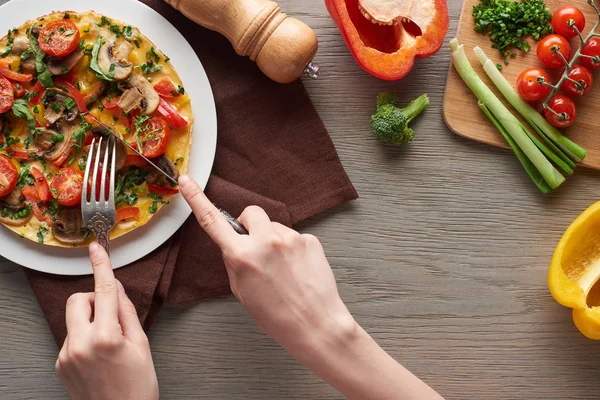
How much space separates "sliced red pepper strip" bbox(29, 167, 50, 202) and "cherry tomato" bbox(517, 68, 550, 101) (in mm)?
2664

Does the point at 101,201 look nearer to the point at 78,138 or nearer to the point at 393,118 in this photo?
the point at 78,138

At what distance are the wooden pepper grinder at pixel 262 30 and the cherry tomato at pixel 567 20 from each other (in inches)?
55.1

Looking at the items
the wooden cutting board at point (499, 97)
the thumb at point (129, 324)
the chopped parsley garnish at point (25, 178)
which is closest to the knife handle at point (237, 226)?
the thumb at point (129, 324)

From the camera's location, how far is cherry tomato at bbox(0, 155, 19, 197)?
295cm

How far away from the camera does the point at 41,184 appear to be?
301cm

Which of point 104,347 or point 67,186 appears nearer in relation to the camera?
point 104,347

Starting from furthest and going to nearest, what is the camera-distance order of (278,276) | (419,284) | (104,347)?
(419,284) < (278,276) < (104,347)

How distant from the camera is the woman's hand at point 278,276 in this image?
264 cm

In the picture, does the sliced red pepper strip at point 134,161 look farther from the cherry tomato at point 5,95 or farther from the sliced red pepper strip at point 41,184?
the cherry tomato at point 5,95

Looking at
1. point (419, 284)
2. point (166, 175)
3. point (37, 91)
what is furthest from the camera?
point (419, 284)

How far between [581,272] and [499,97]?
1167mm

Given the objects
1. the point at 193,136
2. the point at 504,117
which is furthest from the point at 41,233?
the point at 504,117

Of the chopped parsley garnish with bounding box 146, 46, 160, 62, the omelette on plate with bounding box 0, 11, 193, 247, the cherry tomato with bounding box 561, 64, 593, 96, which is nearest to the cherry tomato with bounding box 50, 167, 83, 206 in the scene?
the omelette on plate with bounding box 0, 11, 193, 247

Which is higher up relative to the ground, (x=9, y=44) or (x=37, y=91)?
(x=9, y=44)
